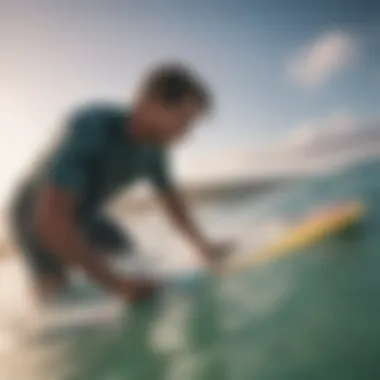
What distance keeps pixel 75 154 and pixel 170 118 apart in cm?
15

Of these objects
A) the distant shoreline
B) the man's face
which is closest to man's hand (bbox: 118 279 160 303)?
the distant shoreline

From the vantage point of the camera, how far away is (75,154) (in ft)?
3.64

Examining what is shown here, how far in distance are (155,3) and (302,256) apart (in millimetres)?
458

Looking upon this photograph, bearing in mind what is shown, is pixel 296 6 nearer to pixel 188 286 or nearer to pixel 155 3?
pixel 155 3

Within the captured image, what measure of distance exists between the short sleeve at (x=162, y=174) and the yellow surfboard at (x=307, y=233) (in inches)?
5.8

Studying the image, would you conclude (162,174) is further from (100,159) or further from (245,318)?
(245,318)

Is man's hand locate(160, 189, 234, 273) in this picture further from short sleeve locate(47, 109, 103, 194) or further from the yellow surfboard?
short sleeve locate(47, 109, 103, 194)

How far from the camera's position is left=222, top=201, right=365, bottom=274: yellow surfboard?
3.72ft

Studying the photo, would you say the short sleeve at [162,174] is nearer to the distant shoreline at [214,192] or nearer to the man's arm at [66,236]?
the distant shoreline at [214,192]

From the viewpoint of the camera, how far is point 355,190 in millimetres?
1173

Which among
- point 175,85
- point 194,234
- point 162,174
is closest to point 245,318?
point 194,234

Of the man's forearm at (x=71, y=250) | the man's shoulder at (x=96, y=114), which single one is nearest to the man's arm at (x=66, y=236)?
the man's forearm at (x=71, y=250)

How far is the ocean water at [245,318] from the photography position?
107 cm

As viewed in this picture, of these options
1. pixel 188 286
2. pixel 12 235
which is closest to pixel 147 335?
pixel 188 286
